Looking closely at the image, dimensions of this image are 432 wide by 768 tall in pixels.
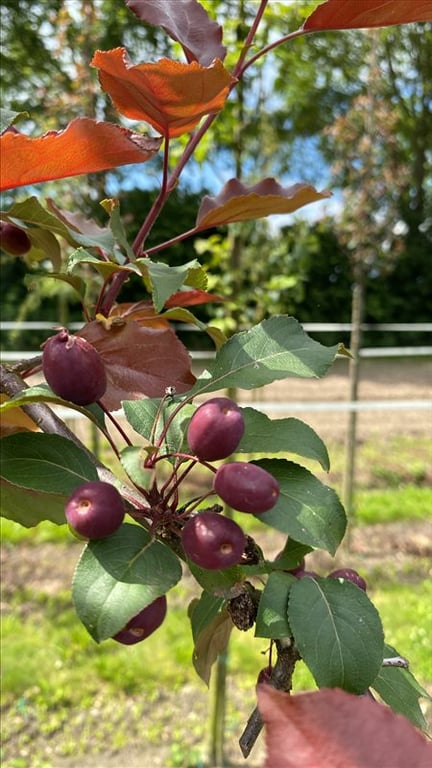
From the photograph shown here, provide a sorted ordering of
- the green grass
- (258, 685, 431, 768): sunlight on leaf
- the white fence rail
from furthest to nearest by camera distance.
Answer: the green grass, the white fence rail, (258, 685, 431, 768): sunlight on leaf

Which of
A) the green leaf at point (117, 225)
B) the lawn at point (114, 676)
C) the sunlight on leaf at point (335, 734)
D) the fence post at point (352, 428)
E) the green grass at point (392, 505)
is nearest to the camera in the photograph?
the sunlight on leaf at point (335, 734)

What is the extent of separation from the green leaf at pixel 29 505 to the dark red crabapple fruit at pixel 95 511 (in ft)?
0.44

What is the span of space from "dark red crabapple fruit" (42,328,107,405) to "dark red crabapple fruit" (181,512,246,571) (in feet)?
0.29

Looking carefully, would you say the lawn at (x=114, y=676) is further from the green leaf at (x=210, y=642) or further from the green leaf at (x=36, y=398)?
the green leaf at (x=36, y=398)

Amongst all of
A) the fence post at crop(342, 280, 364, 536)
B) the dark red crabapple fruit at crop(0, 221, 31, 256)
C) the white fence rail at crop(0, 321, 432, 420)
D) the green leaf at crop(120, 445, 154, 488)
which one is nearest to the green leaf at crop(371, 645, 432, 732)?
the green leaf at crop(120, 445, 154, 488)

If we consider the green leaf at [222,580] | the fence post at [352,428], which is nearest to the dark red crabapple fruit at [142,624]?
the green leaf at [222,580]

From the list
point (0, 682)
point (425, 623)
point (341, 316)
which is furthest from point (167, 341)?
point (341, 316)

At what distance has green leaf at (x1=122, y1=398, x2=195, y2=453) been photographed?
0.37 meters

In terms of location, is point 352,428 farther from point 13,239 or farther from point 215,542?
point 215,542

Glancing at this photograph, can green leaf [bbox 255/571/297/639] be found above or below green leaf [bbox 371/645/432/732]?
above

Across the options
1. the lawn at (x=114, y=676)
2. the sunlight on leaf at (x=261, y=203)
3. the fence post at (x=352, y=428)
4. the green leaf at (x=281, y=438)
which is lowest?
the lawn at (x=114, y=676)

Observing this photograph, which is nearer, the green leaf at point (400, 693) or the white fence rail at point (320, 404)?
the green leaf at point (400, 693)

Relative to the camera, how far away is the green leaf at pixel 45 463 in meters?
0.33

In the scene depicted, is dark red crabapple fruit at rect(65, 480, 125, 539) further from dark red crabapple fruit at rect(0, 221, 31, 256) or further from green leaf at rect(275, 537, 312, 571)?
dark red crabapple fruit at rect(0, 221, 31, 256)
